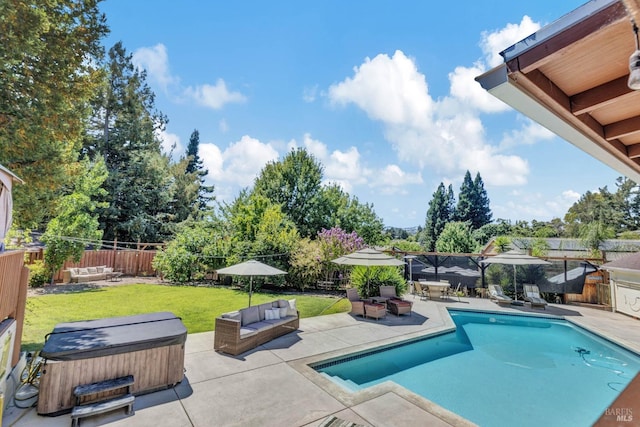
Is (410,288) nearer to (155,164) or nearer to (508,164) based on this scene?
(508,164)

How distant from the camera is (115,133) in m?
25.8

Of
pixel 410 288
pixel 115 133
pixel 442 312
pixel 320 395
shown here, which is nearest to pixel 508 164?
pixel 410 288

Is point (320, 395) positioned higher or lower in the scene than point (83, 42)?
lower

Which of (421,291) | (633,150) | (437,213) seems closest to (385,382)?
(633,150)

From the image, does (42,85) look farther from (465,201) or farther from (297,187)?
(465,201)

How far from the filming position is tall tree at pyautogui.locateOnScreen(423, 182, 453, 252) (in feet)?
157

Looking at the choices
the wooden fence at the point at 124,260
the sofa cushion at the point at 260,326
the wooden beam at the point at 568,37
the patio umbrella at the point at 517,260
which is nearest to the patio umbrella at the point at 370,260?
the sofa cushion at the point at 260,326

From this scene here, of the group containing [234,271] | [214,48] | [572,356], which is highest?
A: [214,48]

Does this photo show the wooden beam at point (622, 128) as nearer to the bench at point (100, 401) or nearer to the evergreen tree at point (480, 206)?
the bench at point (100, 401)

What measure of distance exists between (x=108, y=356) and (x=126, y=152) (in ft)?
85.7

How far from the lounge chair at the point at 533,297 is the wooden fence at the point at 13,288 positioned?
16417 mm

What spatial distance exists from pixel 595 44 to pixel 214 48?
13.1 meters

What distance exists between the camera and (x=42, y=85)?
7047 millimetres

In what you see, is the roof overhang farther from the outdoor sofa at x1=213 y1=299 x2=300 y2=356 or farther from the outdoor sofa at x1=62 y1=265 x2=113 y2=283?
the outdoor sofa at x1=62 y1=265 x2=113 y2=283
